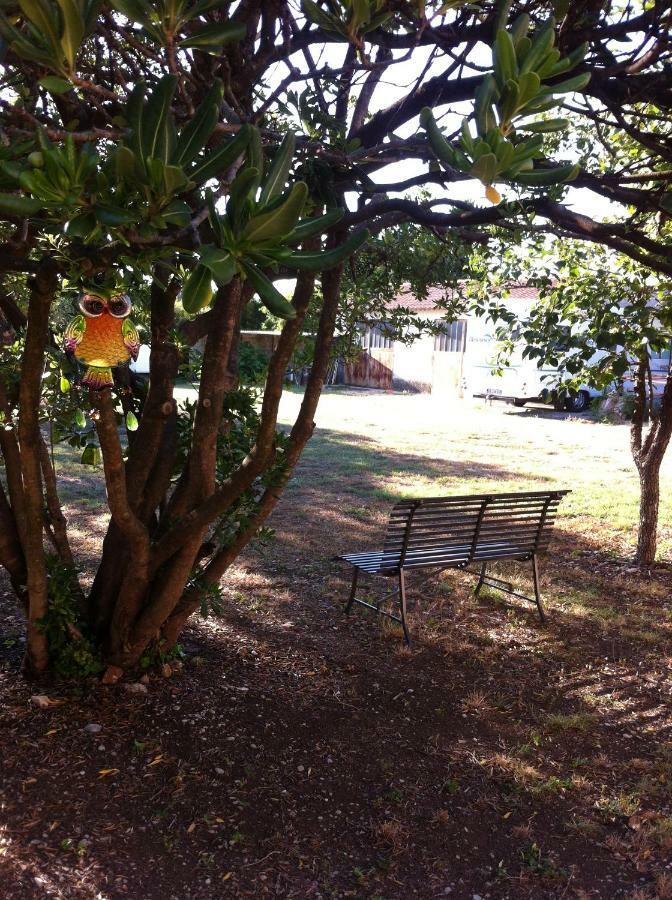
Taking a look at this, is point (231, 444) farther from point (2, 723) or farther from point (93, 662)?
point (2, 723)

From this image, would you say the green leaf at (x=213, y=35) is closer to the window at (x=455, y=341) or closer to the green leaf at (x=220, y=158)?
the green leaf at (x=220, y=158)

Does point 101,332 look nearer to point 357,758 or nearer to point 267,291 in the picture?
point 267,291

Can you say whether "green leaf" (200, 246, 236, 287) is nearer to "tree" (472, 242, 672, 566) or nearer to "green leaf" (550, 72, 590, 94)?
"green leaf" (550, 72, 590, 94)

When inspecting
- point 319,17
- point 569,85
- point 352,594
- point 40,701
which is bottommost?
point 40,701

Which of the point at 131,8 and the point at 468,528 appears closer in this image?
the point at 131,8

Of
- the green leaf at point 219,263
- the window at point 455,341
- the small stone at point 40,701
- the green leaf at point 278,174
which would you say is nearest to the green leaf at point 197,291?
the green leaf at point 219,263

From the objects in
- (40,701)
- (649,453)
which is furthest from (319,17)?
(649,453)

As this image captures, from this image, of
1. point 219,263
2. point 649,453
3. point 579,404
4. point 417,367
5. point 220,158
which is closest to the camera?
point 219,263

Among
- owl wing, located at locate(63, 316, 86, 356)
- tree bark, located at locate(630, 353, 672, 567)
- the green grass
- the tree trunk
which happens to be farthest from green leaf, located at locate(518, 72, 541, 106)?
the green grass

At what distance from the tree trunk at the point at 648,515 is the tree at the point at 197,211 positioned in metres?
3.22

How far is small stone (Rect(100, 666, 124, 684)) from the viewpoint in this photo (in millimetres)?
4047

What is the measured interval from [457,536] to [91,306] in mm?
3612

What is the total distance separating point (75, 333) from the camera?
2.73m

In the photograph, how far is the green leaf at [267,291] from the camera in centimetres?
199
